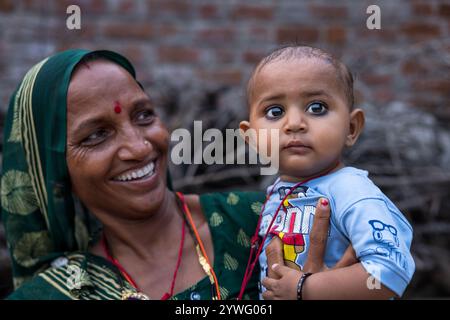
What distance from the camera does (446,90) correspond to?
13.1ft

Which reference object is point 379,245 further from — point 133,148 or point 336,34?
point 336,34

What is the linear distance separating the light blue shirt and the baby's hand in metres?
0.07

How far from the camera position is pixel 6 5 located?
397 centimetres

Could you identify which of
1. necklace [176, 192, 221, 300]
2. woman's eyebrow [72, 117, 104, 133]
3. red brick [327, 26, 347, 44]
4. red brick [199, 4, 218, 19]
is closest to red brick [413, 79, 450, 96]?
red brick [327, 26, 347, 44]

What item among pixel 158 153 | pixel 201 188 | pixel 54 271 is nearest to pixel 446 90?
pixel 201 188

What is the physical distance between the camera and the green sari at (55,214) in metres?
2.12

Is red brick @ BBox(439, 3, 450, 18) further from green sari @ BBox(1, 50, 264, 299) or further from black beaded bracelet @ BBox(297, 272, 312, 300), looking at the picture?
black beaded bracelet @ BBox(297, 272, 312, 300)

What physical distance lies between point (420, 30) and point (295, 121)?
108 inches

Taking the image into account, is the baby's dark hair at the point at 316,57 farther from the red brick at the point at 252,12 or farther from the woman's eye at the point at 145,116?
the red brick at the point at 252,12

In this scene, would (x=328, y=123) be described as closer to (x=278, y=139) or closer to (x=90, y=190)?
(x=278, y=139)

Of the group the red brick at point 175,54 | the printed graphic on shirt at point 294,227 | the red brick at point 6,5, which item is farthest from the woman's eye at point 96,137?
the red brick at point 6,5

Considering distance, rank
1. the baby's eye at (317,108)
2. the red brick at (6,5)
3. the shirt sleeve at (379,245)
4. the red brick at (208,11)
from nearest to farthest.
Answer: the shirt sleeve at (379,245) < the baby's eye at (317,108) < the red brick at (6,5) < the red brick at (208,11)

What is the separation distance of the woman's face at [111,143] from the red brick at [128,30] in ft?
6.29

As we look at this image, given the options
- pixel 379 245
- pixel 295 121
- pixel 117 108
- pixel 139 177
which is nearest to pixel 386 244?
pixel 379 245
